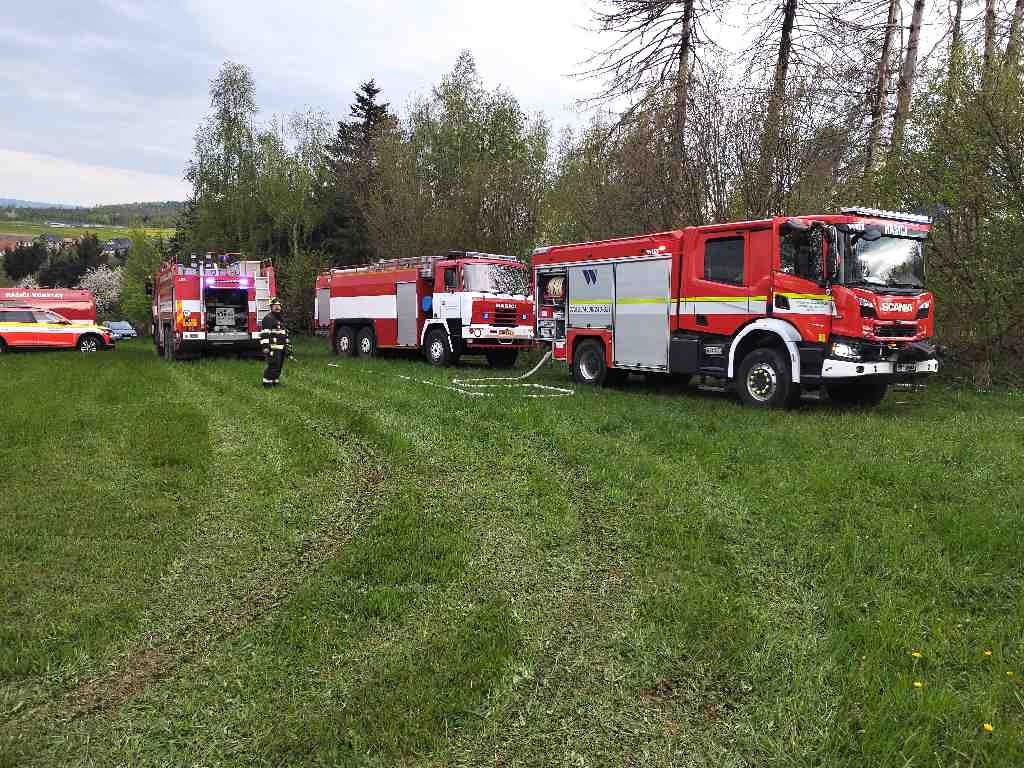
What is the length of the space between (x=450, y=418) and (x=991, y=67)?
1132 cm

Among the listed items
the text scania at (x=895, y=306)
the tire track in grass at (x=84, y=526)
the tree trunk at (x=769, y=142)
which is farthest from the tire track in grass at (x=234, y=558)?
the tree trunk at (x=769, y=142)

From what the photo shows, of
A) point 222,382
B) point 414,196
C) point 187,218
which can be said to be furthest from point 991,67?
point 187,218

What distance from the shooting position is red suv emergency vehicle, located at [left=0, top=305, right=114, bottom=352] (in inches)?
1057

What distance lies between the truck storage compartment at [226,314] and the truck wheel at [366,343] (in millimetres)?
3108

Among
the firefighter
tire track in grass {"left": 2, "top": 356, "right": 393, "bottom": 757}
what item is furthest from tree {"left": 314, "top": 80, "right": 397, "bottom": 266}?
tire track in grass {"left": 2, "top": 356, "right": 393, "bottom": 757}

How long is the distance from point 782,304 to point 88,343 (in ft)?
86.6

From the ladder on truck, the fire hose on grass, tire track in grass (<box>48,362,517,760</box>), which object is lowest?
tire track in grass (<box>48,362,517,760</box>)

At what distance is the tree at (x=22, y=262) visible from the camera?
95.8 m

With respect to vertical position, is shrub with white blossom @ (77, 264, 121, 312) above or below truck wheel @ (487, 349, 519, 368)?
above

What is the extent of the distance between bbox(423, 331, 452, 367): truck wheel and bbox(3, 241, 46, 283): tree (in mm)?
96943

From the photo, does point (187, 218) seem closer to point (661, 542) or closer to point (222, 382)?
point (222, 382)

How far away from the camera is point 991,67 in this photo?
1315 centimetres

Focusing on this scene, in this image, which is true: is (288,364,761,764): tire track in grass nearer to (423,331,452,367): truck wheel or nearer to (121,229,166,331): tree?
(423,331,452,367): truck wheel

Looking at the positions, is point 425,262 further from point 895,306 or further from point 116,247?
point 116,247
